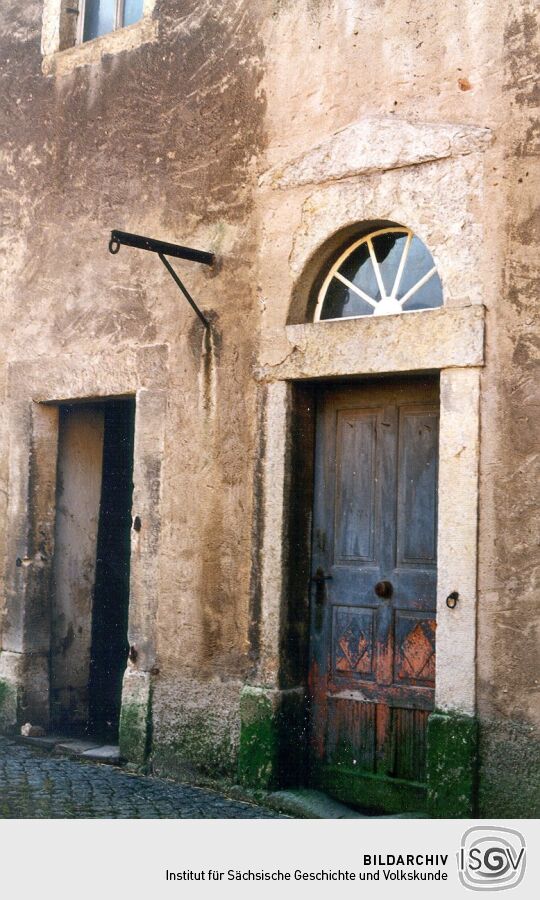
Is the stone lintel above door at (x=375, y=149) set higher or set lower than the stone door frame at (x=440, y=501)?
higher

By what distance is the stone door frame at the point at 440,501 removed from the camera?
5.25m

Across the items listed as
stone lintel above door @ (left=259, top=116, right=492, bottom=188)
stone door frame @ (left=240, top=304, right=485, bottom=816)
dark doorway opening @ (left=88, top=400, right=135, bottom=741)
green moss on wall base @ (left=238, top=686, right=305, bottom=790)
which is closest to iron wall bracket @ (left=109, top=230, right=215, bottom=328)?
stone lintel above door @ (left=259, top=116, right=492, bottom=188)

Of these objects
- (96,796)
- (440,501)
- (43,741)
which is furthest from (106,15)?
(96,796)

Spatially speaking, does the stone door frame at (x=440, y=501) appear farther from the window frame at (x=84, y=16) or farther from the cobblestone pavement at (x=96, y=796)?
the window frame at (x=84, y=16)

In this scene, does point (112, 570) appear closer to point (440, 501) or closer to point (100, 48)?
point (440, 501)

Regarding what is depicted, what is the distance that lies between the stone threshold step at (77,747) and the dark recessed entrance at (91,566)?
291 mm

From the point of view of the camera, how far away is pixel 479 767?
518 cm

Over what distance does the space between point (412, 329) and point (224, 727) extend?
2.43 m

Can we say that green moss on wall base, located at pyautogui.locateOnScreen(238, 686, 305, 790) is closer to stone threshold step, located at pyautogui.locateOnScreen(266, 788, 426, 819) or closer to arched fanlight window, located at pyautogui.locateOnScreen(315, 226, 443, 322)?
stone threshold step, located at pyautogui.locateOnScreen(266, 788, 426, 819)

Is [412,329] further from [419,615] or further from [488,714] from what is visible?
[488,714]

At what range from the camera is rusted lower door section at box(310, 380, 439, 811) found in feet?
18.8

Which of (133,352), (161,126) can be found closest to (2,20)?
(161,126)

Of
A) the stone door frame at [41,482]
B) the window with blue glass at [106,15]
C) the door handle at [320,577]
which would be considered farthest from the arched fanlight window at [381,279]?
the window with blue glass at [106,15]

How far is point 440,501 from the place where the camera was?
5430mm
